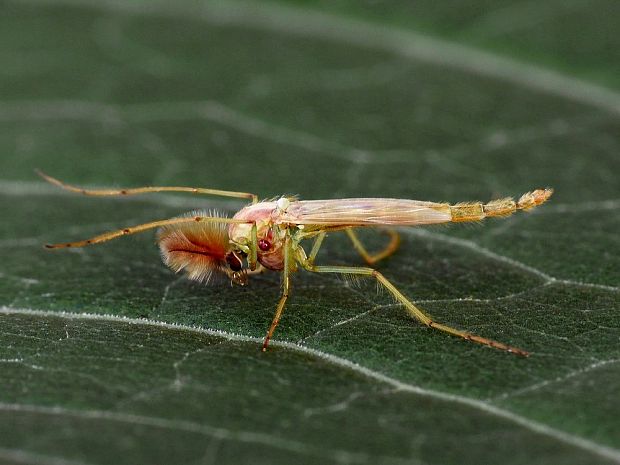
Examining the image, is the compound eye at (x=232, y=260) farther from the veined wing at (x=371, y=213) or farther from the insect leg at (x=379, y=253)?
the insect leg at (x=379, y=253)

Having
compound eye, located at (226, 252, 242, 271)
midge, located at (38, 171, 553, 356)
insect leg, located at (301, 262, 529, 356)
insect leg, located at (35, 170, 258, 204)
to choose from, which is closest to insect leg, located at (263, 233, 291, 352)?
midge, located at (38, 171, 553, 356)

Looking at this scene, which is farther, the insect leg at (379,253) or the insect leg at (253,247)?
the insect leg at (379,253)

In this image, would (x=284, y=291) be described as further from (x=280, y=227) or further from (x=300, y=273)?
(x=300, y=273)

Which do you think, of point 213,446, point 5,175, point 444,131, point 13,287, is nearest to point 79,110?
point 5,175

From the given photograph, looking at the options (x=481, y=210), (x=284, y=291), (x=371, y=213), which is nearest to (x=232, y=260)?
(x=284, y=291)

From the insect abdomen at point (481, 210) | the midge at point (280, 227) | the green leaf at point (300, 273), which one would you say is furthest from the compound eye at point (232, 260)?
the insect abdomen at point (481, 210)

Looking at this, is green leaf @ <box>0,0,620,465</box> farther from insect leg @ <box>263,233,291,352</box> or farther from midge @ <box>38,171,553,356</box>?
midge @ <box>38,171,553,356</box>
